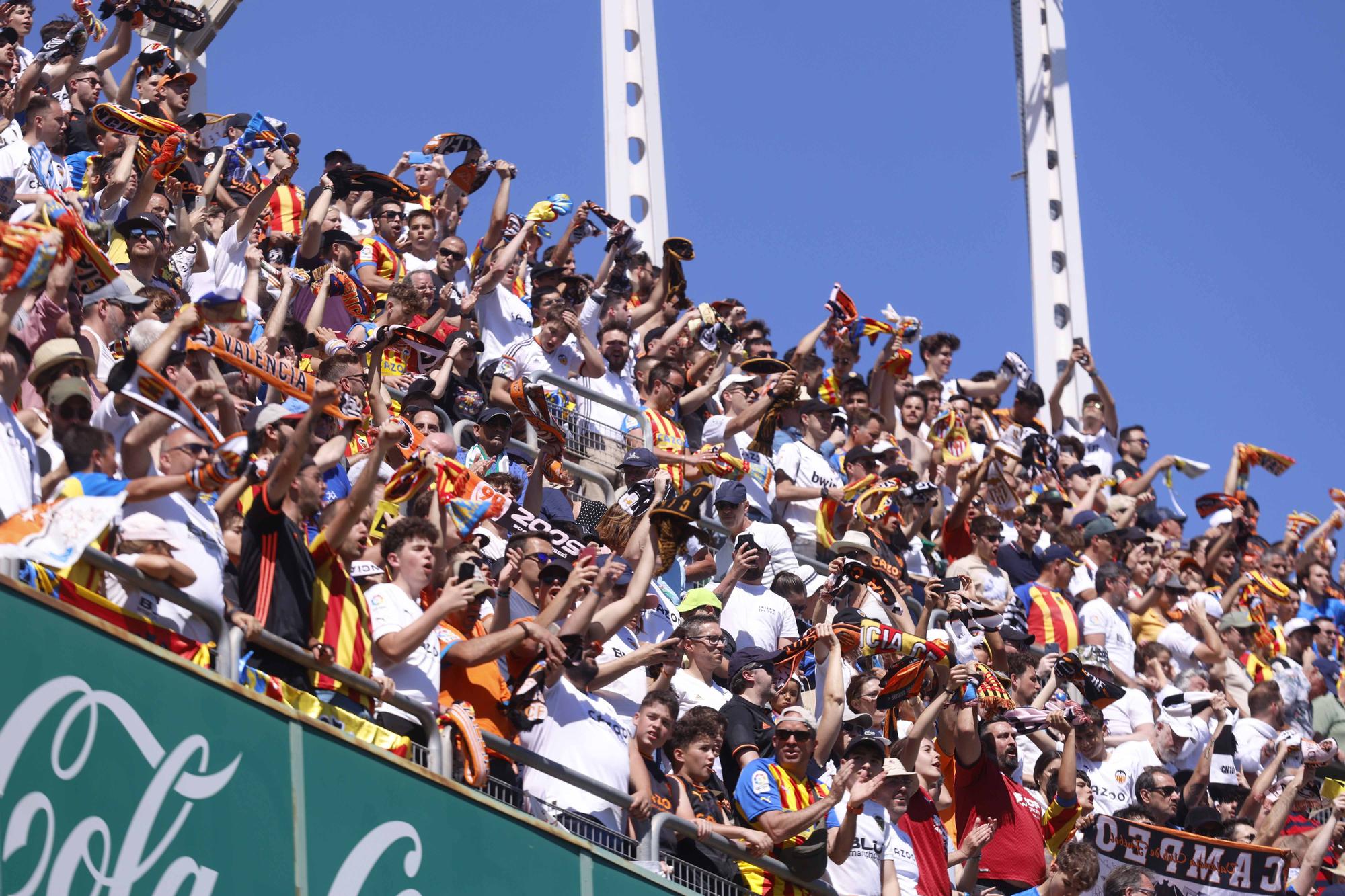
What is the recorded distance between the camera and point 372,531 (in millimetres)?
9773

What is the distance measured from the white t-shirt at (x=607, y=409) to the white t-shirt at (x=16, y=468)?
6.28 m

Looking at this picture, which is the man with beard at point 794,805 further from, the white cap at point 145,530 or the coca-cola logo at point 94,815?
the white cap at point 145,530

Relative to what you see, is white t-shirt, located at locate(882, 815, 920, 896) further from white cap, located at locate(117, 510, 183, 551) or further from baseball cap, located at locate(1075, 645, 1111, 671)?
white cap, located at locate(117, 510, 183, 551)

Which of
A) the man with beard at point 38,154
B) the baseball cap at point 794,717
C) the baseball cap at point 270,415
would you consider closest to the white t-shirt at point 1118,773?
the baseball cap at point 794,717

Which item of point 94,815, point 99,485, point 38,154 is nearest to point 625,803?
point 94,815

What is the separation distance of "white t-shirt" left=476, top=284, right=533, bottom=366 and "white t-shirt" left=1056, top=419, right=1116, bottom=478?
6825 millimetres

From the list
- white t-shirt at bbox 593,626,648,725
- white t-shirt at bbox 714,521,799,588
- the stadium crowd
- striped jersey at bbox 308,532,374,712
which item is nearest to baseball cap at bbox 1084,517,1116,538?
the stadium crowd

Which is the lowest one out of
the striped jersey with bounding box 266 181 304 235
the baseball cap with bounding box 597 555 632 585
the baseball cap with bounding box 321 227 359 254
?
the baseball cap with bounding box 597 555 632 585

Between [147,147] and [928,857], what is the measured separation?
5.67 metres

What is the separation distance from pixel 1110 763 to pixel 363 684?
6241 millimetres

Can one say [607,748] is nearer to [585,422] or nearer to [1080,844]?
[1080,844]

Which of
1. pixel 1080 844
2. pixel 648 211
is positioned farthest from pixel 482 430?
pixel 648 211

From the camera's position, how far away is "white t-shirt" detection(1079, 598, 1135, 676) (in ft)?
49.4

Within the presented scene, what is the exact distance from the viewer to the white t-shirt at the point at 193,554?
25.4 ft
